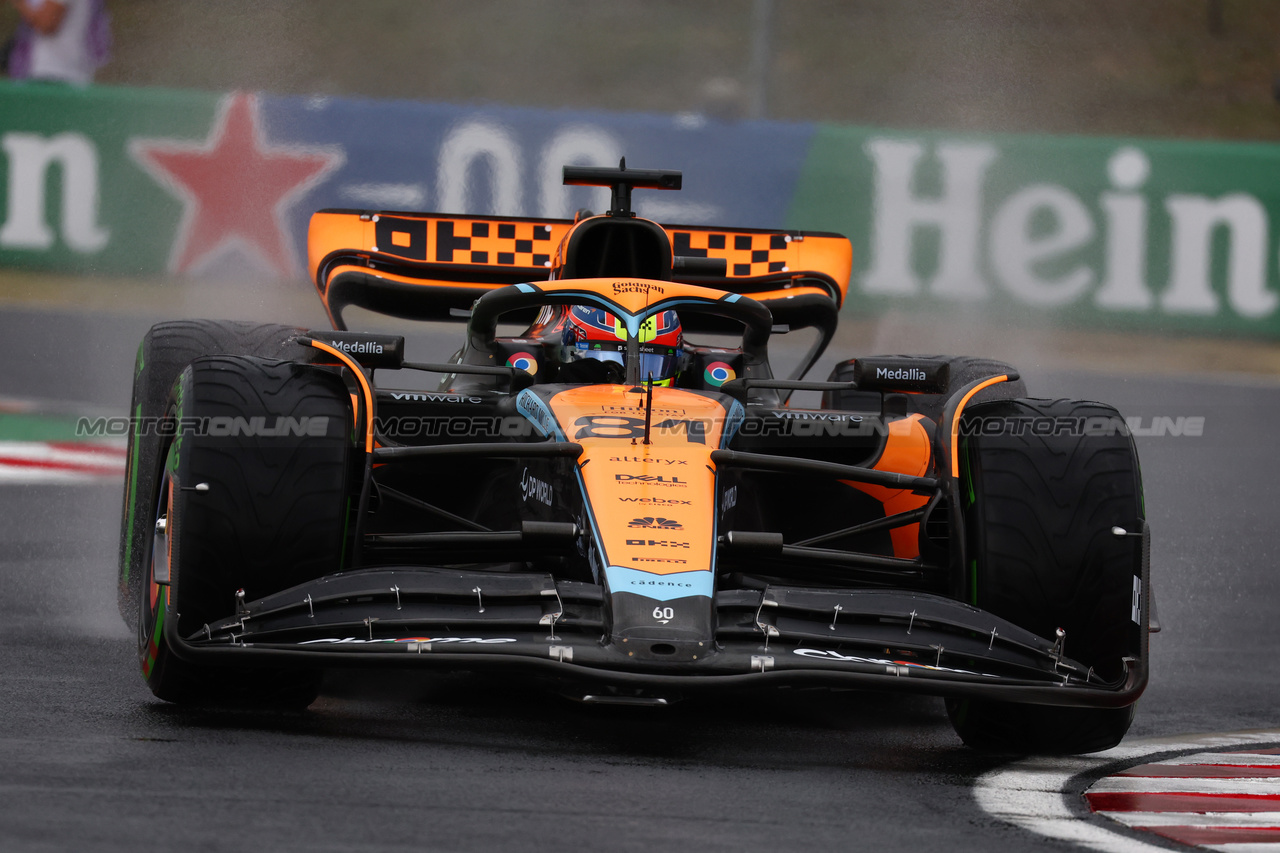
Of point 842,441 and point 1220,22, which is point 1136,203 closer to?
point 842,441

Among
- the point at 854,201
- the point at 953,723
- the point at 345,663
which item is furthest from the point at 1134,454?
the point at 854,201

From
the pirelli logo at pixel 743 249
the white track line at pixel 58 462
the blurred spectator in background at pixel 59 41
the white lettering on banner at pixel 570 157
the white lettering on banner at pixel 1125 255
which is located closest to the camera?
the pirelli logo at pixel 743 249

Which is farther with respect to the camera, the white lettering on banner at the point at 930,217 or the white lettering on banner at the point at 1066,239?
the white lettering on banner at the point at 930,217

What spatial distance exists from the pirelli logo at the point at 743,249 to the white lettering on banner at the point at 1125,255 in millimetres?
6007

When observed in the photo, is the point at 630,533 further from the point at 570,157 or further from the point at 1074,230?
the point at 1074,230

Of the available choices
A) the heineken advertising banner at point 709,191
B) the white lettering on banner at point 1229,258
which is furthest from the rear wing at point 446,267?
the white lettering on banner at point 1229,258

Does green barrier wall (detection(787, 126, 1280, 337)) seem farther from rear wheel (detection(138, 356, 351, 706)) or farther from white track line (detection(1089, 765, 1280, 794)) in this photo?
rear wheel (detection(138, 356, 351, 706))

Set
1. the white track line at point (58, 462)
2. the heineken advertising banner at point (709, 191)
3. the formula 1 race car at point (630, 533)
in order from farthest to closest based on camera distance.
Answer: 1. the heineken advertising banner at point (709, 191)
2. the white track line at point (58, 462)
3. the formula 1 race car at point (630, 533)

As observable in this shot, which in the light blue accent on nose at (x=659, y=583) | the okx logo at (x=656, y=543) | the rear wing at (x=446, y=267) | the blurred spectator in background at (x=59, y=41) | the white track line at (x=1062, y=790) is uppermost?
the blurred spectator in background at (x=59, y=41)

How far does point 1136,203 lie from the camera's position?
1260cm

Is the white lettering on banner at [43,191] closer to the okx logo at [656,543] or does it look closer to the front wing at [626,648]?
the front wing at [626,648]

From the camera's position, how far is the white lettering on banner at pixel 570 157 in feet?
40.2

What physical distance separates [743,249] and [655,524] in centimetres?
334

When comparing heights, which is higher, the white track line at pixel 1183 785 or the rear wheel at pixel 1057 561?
the rear wheel at pixel 1057 561
